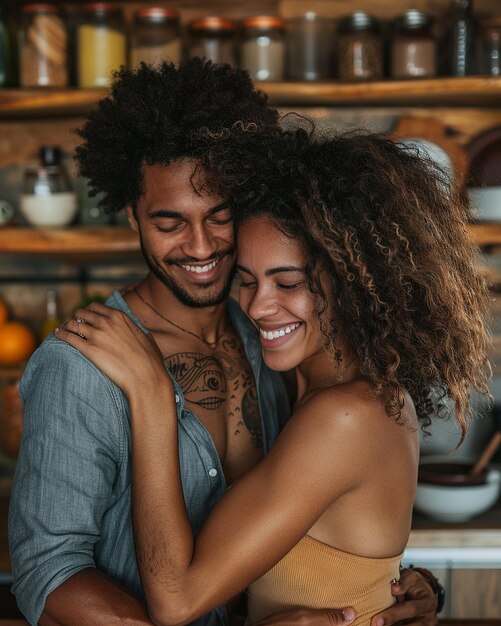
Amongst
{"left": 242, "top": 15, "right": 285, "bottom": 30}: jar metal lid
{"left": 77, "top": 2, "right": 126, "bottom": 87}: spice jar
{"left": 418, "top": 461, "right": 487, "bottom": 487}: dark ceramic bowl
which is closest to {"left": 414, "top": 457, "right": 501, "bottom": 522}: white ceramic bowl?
{"left": 418, "top": 461, "right": 487, "bottom": 487}: dark ceramic bowl

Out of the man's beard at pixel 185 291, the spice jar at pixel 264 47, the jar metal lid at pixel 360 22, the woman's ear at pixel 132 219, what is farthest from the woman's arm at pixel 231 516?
the jar metal lid at pixel 360 22

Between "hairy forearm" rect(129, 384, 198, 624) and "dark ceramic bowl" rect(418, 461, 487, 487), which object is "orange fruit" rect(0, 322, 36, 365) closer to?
"dark ceramic bowl" rect(418, 461, 487, 487)

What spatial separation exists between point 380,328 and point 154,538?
19.1 inches

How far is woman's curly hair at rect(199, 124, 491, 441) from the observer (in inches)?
51.4

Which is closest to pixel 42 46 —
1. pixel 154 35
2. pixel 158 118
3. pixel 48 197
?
pixel 154 35

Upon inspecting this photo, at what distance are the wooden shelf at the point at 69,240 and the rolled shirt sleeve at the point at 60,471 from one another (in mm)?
1057

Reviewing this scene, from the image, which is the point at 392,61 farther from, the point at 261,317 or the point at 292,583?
the point at 292,583

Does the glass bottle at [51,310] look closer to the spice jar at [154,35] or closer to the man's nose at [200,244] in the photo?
the spice jar at [154,35]

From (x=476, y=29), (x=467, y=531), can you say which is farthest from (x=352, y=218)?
(x=476, y=29)

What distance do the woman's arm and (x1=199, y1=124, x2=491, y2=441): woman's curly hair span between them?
5.6 inches

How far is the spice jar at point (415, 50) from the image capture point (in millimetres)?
2465

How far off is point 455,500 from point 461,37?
54.8 inches

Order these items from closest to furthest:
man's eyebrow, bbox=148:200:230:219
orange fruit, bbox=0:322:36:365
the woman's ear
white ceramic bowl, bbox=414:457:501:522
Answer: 1. man's eyebrow, bbox=148:200:230:219
2. the woman's ear
3. white ceramic bowl, bbox=414:457:501:522
4. orange fruit, bbox=0:322:36:365

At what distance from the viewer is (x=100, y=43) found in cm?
245
